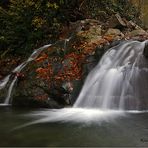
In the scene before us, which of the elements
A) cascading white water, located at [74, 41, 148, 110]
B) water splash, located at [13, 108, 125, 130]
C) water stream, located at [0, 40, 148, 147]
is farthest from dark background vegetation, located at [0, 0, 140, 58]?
water splash, located at [13, 108, 125, 130]

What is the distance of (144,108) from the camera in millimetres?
9391

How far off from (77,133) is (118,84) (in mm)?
3531

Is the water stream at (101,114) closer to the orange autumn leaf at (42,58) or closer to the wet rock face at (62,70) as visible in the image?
the wet rock face at (62,70)

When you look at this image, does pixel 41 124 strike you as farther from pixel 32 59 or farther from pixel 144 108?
pixel 32 59

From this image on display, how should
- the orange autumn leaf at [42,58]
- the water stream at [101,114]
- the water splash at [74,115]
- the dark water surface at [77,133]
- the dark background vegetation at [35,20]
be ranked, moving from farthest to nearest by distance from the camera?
the dark background vegetation at [35,20]
the orange autumn leaf at [42,58]
the water splash at [74,115]
the water stream at [101,114]
the dark water surface at [77,133]

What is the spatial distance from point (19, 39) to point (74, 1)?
331cm

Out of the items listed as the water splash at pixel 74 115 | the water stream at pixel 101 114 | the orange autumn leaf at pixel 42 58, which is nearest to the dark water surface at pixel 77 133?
the water stream at pixel 101 114

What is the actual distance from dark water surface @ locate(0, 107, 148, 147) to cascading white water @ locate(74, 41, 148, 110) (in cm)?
122

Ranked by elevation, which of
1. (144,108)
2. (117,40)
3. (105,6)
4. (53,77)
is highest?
(105,6)

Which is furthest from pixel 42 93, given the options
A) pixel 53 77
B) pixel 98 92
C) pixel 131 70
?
pixel 131 70

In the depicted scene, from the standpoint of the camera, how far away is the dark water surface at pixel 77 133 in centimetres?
605

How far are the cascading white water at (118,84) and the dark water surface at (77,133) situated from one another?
122 centimetres

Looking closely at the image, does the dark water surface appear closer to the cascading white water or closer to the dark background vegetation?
the cascading white water

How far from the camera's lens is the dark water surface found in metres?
6.05
